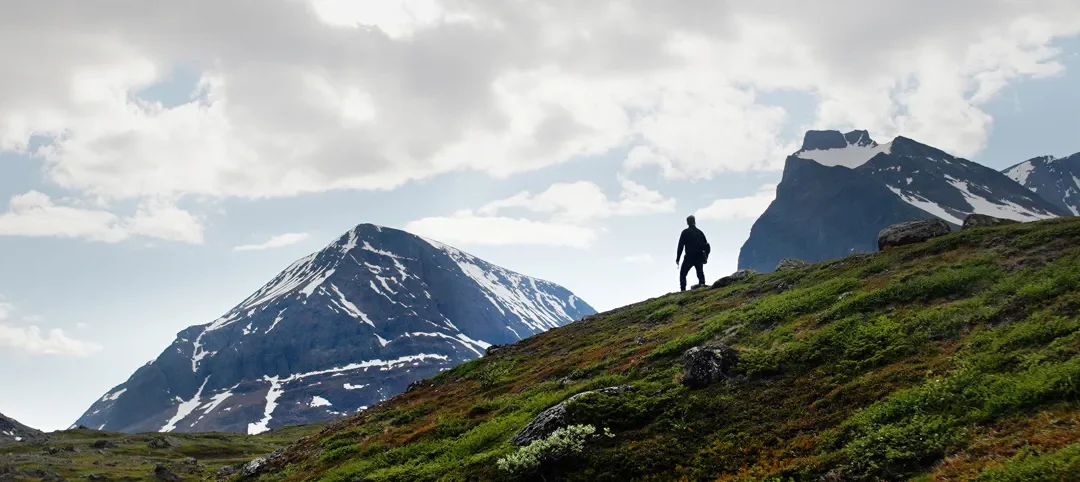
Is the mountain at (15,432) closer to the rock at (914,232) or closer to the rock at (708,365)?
the rock at (708,365)

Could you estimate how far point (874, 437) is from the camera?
14.7 metres

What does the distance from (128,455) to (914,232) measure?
14443cm

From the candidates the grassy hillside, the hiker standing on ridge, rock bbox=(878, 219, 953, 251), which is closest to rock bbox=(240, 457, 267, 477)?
the grassy hillside

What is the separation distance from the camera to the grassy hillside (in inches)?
545

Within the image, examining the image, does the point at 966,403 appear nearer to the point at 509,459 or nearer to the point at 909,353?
the point at 909,353

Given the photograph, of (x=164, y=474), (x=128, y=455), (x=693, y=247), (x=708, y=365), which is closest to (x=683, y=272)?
(x=693, y=247)

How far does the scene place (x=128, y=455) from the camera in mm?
127312

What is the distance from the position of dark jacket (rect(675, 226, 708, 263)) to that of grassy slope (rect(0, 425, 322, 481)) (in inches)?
2938

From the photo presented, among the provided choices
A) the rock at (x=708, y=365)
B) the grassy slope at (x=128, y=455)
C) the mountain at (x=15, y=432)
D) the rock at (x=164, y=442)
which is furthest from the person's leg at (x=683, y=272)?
the mountain at (x=15, y=432)

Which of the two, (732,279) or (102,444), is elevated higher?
(732,279)

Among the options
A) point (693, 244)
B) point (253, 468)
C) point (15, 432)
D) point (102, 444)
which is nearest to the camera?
point (253, 468)

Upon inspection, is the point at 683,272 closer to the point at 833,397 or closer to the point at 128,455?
the point at 833,397

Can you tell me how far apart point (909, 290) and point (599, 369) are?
1323 centimetres

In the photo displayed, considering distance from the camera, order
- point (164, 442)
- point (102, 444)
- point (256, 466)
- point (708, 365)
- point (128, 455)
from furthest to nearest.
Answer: point (164, 442), point (102, 444), point (128, 455), point (256, 466), point (708, 365)
